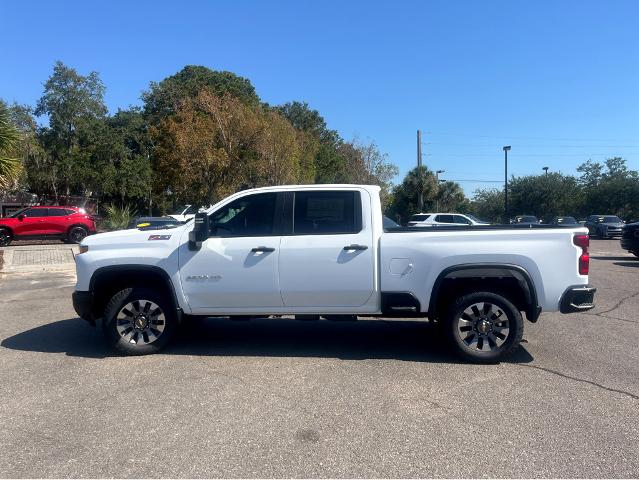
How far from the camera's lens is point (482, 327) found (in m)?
6.18

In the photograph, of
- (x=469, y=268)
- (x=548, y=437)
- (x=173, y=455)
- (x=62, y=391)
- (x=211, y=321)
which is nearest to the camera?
(x=173, y=455)

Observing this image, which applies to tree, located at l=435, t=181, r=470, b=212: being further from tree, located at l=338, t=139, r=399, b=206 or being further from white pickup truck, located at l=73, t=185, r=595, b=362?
white pickup truck, located at l=73, t=185, r=595, b=362

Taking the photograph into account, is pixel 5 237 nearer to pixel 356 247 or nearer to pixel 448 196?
pixel 356 247

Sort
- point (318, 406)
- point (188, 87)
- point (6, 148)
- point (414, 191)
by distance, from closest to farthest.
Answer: point (318, 406), point (6, 148), point (188, 87), point (414, 191)

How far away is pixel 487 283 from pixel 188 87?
3989 centimetres

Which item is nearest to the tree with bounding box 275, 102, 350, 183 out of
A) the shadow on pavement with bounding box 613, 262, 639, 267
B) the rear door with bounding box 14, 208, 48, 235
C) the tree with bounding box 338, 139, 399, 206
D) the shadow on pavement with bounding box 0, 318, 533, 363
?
Result: the tree with bounding box 338, 139, 399, 206

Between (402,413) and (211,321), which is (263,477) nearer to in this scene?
Result: (402,413)

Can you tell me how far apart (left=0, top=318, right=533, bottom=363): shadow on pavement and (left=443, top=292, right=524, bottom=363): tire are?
0.88 ft

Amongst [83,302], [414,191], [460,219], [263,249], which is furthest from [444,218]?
[83,302]

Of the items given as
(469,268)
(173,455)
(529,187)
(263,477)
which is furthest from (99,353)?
(529,187)

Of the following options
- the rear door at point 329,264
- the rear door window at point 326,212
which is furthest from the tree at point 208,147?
the rear door at point 329,264

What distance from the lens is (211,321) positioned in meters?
8.71

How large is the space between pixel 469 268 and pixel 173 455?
3.61m

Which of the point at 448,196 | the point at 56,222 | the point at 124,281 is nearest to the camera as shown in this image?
the point at 124,281
